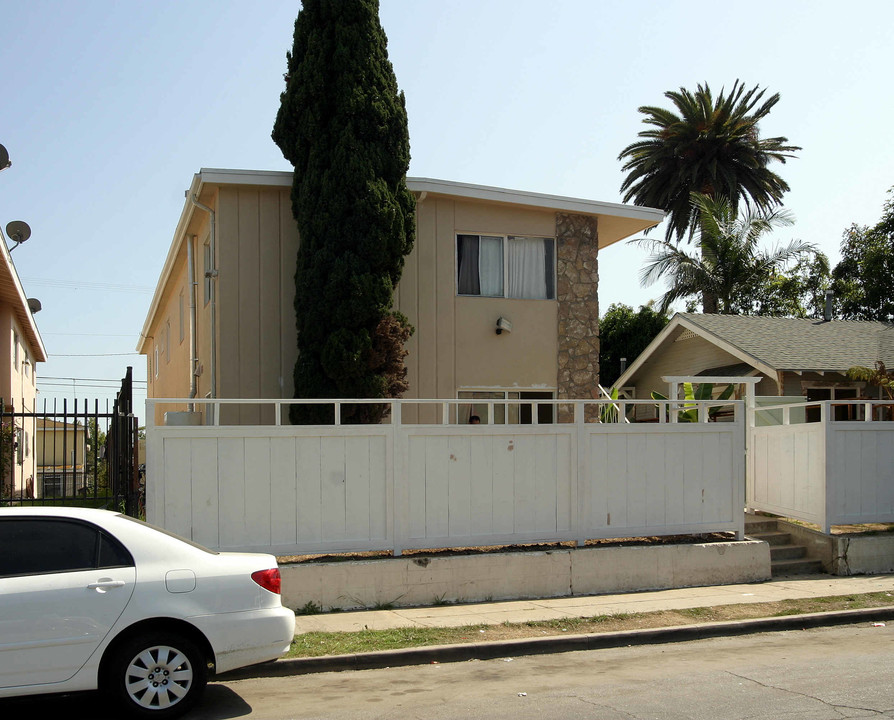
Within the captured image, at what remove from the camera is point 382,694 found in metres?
7.04

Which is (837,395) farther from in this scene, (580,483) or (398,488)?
(398,488)

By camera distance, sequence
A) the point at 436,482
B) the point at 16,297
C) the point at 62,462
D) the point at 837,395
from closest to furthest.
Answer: the point at 436,482 < the point at 62,462 < the point at 16,297 < the point at 837,395

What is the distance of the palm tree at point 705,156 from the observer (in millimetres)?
38125

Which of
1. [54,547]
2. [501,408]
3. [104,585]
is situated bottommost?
[104,585]

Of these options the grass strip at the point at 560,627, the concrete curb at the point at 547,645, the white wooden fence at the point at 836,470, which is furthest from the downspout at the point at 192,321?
the white wooden fence at the point at 836,470

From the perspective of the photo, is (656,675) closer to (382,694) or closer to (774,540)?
(382,694)

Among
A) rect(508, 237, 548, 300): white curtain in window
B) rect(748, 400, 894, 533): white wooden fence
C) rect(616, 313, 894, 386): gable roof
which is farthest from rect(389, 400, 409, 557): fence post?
rect(616, 313, 894, 386): gable roof

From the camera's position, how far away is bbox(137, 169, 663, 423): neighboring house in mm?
14594

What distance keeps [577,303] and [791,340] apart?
871 centimetres

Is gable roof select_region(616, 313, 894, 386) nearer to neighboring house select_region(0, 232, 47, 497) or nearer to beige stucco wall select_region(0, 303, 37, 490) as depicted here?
neighboring house select_region(0, 232, 47, 497)

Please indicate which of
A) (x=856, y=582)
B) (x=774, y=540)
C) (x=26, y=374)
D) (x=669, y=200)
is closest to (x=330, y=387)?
(x=774, y=540)

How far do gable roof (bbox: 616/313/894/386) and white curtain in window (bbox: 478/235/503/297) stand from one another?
Result: 760 cm

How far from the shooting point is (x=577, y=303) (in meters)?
16.5

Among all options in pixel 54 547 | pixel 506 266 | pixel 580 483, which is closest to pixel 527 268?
pixel 506 266
